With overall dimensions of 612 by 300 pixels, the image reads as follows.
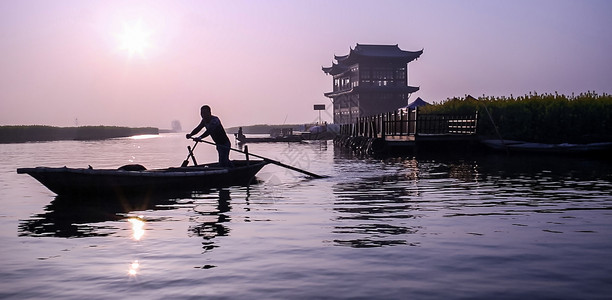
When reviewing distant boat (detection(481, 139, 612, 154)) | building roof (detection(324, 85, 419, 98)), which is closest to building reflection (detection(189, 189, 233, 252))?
distant boat (detection(481, 139, 612, 154))

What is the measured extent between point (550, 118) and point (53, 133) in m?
59.2

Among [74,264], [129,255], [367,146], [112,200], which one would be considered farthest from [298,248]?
[367,146]

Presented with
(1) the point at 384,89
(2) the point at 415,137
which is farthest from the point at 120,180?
(1) the point at 384,89

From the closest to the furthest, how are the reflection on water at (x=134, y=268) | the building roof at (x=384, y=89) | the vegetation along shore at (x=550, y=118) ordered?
1. the reflection on water at (x=134, y=268)
2. the vegetation along shore at (x=550, y=118)
3. the building roof at (x=384, y=89)

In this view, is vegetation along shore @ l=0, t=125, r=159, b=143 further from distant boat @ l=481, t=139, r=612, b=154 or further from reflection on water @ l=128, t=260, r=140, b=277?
reflection on water @ l=128, t=260, r=140, b=277

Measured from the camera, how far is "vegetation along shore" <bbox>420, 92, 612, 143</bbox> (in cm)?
2827

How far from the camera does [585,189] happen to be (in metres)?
13.2

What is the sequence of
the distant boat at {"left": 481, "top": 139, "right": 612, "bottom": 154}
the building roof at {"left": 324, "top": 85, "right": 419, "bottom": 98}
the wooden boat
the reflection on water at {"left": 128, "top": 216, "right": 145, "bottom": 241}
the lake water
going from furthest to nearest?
the building roof at {"left": 324, "top": 85, "right": 419, "bottom": 98} → the distant boat at {"left": 481, "top": 139, "right": 612, "bottom": 154} → the wooden boat → the reflection on water at {"left": 128, "top": 216, "right": 145, "bottom": 241} → the lake water

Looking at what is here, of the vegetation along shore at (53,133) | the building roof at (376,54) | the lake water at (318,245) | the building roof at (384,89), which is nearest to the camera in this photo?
the lake water at (318,245)

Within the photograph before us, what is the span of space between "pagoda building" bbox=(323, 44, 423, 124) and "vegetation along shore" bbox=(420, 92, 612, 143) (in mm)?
32054

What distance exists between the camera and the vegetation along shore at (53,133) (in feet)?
204

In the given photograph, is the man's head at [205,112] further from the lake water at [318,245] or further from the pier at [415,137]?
the pier at [415,137]

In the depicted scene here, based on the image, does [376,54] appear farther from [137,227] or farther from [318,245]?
[318,245]

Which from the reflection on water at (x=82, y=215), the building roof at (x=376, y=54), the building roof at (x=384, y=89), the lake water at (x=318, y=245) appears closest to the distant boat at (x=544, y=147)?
the lake water at (x=318, y=245)
